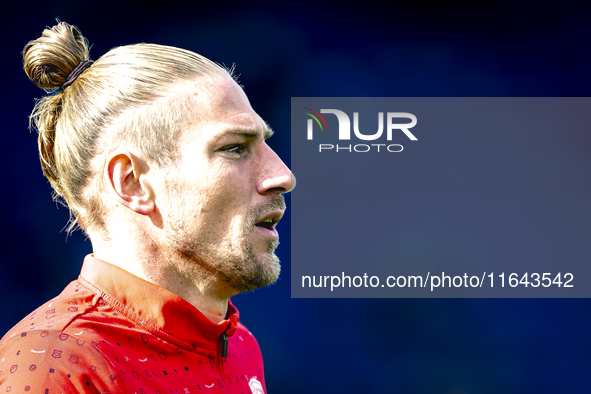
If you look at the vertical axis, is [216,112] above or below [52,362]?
above

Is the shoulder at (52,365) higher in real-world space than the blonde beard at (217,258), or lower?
lower

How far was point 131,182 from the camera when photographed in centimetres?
133

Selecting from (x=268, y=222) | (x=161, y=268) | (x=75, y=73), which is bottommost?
(x=161, y=268)

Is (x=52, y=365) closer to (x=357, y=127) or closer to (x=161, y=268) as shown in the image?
(x=161, y=268)

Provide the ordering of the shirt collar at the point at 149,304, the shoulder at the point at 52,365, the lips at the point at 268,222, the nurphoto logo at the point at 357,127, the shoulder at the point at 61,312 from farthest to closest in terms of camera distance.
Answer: the nurphoto logo at the point at 357,127 → the lips at the point at 268,222 → the shirt collar at the point at 149,304 → the shoulder at the point at 61,312 → the shoulder at the point at 52,365

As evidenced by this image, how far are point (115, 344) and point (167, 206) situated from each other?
1.17ft

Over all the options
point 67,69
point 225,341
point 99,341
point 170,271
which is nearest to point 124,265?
point 170,271

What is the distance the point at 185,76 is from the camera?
55.0 inches

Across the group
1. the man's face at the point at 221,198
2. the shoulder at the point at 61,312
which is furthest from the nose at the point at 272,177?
the shoulder at the point at 61,312

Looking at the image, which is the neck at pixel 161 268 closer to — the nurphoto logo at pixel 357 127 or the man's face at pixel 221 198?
the man's face at pixel 221 198

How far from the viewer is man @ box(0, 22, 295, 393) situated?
126 cm

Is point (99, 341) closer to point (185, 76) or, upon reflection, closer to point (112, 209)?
point (112, 209)

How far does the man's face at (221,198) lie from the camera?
4.29 feet

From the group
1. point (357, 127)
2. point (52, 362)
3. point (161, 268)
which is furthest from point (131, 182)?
point (357, 127)
